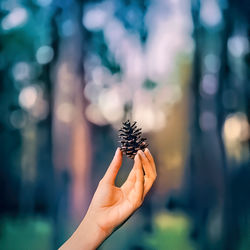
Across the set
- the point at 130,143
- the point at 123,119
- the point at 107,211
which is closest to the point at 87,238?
the point at 107,211

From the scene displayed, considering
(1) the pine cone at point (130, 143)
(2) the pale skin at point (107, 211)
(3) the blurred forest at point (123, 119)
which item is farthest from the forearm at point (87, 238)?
(3) the blurred forest at point (123, 119)

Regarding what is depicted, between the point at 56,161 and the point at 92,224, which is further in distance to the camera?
the point at 56,161

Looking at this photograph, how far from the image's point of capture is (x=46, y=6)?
2.58 m

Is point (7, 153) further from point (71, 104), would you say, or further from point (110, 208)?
point (110, 208)

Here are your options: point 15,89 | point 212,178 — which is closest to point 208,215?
point 212,178

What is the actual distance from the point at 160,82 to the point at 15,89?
1.42 m

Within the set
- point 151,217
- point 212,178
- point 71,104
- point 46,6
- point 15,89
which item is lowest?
point 151,217

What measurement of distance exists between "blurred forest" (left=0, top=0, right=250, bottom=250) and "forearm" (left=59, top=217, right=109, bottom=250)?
5.47 feet

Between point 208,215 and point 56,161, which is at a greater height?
point 56,161

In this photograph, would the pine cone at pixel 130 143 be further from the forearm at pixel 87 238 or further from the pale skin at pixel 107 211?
the forearm at pixel 87 238

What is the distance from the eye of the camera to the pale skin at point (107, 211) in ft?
1.77

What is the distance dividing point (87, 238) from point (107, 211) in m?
0.07

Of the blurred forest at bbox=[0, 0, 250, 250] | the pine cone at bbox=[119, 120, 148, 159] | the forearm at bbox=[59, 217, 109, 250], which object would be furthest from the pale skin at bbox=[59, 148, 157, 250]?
the blurred forest at bbox=[0, 0, 250, 250]

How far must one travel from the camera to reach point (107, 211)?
1.84 feet
